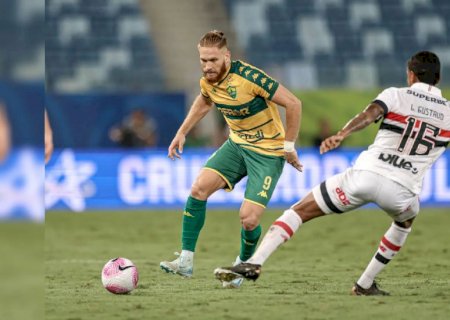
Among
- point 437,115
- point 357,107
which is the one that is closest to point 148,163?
point 357,107

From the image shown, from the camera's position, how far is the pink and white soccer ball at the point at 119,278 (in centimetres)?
659

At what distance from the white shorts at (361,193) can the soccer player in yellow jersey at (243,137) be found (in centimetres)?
61

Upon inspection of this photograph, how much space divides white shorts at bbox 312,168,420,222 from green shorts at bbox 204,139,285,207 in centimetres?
93

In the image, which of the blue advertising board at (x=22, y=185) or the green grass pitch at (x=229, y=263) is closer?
the blue advertising board at (x=22, y=185)

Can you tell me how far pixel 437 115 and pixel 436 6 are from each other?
19384mm

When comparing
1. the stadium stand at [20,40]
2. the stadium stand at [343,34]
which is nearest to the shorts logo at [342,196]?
the stadium stand at [20,40]

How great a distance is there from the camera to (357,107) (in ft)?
67.4

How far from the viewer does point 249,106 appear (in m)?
7.07

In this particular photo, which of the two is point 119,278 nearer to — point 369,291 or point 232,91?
point 232,91

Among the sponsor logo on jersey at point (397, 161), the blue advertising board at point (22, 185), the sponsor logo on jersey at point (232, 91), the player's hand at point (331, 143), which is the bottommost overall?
the sponsor logo on jersey at point (397, 161)

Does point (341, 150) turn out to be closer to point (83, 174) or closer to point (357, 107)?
point (357, 107)

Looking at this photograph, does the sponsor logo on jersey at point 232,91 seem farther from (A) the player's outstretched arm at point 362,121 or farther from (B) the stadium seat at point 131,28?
(B) the stadium seat at point 131,28

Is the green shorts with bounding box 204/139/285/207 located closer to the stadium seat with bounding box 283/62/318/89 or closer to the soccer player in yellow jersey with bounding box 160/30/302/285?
the soccer player in yellow jersey with bounding box 160/30/302/285

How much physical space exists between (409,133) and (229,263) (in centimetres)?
387
